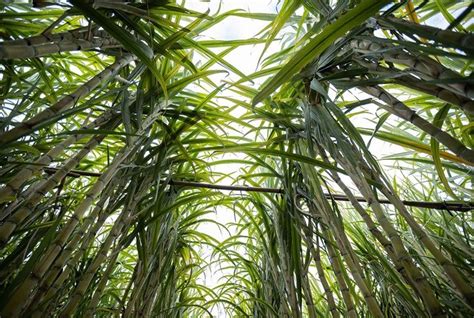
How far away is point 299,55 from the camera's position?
44 cm

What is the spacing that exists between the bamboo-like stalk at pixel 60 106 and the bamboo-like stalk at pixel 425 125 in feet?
1.94

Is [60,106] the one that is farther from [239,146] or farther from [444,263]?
[444,263]

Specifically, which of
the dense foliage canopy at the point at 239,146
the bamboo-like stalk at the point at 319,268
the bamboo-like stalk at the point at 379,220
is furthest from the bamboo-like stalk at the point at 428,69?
the bamboo-like stalk at the point at 319,268

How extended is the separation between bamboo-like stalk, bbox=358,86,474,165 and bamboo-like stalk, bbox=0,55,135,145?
0.59 meters

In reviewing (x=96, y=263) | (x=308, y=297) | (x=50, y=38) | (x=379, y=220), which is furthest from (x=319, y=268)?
(x=50, y=38)

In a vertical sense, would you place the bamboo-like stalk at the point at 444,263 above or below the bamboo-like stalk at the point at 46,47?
below

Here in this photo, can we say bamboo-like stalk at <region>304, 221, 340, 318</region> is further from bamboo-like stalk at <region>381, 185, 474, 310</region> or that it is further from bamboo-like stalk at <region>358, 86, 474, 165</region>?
bamboo-like stalk at <region>358, 86, 474, 165</region>

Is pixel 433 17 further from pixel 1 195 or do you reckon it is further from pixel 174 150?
pixel 1 195

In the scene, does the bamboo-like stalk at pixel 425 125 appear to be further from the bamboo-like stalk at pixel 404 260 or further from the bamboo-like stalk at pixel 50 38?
the bamboo-like stalk at pixel 50 38

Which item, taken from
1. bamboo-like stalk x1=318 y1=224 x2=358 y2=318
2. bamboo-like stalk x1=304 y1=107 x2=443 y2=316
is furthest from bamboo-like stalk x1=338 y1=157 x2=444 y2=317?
bamboo-like stalk x1=318 y1=224 x2=358 y2=318

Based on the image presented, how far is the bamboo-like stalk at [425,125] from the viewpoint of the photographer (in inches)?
18.2

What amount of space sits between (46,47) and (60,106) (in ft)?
0.37

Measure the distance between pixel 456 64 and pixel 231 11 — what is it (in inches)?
27.8

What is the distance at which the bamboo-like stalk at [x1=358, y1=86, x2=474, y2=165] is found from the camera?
0.46 meters
